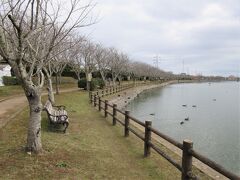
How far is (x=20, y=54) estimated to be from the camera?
24.6 ft

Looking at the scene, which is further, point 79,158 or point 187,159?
point 79,158

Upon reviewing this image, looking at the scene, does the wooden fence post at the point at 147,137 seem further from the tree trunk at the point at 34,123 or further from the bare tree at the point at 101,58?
the bare tree at the point at 101,58

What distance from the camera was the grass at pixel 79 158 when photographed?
7441mm

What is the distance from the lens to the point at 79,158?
8.79m

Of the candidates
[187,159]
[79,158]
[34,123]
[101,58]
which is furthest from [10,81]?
[187,159]

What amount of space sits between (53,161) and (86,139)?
3.42 metres

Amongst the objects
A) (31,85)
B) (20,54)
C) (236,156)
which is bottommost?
(236,156)

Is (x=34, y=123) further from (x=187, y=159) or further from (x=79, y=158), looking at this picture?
(x=187, y=159)

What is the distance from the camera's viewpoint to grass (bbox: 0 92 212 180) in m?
7.44

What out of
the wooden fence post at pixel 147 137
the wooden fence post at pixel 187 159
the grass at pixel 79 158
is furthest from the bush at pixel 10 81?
the wooden fence post at pixel 187 159

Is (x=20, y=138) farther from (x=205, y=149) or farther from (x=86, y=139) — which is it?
(x=205, y=149)

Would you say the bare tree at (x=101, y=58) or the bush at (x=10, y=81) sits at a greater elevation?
the bare tree at (x=101, y=58)


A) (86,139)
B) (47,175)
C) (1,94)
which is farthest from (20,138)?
(1,94)

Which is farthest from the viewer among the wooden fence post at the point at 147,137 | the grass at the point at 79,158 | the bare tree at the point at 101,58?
the bare tree at the point at 101,58
